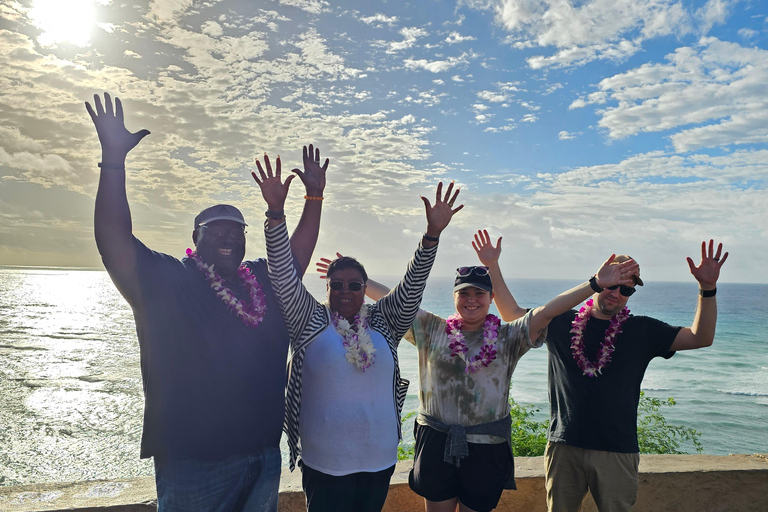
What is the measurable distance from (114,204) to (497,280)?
2.65 meters

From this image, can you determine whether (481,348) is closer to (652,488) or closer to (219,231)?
(219,231)

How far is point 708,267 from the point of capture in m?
3.50

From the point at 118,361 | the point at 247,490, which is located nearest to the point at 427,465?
the point at 247,490

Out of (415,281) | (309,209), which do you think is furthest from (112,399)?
(415,281)

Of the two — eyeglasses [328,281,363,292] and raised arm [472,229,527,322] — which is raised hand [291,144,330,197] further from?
raised arm [472,229,527,322]

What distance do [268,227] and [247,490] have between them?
4.63 ft

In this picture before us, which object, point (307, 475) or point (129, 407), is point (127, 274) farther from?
point (129, 407)

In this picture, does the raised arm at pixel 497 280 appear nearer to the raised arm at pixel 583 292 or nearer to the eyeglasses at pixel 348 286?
the raised arm at pixel 583 292

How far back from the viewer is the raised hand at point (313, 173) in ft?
11.0

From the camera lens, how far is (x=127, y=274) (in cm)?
253

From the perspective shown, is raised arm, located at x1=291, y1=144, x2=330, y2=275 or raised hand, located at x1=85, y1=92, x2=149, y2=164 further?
raised arm, located at x1=291, y1=144, x2=330, y2=275

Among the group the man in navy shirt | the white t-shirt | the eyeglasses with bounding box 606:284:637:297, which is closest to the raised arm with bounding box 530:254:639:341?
the eyeglasses with bounding box 606:284:637:297

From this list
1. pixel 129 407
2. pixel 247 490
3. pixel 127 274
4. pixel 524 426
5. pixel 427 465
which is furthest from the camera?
pixel 129 407

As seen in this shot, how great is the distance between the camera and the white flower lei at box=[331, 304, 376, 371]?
2.83 meters
